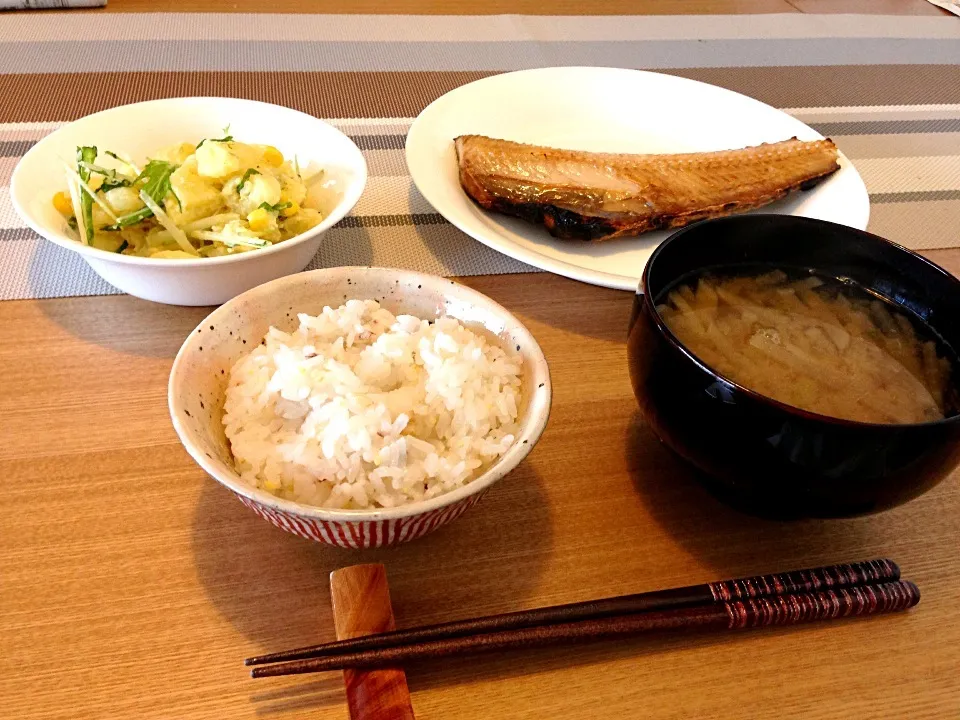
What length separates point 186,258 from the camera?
1.13 m

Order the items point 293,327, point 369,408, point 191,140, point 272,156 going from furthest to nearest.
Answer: point 191,140, point 272,156, point 293,327, point 369,408

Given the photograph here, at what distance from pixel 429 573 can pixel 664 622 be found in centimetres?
27

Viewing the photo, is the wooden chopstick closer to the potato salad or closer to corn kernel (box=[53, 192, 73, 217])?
the potato salad

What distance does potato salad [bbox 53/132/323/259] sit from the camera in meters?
1.17

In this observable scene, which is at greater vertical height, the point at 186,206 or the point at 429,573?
the point at 186,206

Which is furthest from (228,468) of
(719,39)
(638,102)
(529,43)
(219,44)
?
(719,39)

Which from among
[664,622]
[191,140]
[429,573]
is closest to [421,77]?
[191,140]

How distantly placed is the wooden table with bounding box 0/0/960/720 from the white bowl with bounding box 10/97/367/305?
13 centimetres

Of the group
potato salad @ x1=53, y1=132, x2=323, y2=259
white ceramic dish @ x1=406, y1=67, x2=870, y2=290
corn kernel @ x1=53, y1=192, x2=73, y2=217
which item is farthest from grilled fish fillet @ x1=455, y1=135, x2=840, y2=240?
corn kernel @ x1=53, y1=192, x2=73, y2=217

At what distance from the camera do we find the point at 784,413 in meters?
0.73

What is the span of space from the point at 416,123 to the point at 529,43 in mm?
964

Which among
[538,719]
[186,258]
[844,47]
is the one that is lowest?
[538,719]

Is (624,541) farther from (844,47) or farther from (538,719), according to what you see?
(844,47)

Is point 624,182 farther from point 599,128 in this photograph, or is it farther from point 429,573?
point 429,573
